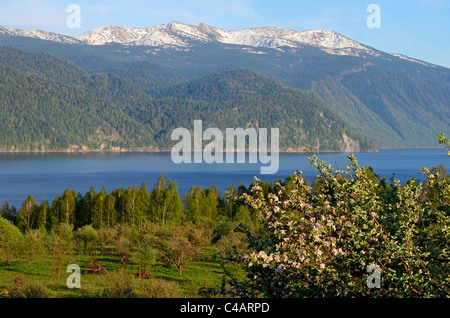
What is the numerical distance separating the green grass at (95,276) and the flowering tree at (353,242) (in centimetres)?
3422

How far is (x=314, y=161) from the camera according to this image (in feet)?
43.9

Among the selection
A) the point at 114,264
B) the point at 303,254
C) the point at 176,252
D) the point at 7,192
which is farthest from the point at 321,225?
the point at 7,192

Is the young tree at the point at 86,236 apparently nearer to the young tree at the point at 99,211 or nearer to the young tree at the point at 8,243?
the young tree at the point at 8,243

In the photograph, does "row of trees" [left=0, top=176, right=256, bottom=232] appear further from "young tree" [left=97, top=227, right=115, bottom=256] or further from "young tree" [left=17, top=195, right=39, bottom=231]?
"young tree" [left=97, top=227, right=115, bottom=256]

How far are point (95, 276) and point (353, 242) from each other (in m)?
50.8

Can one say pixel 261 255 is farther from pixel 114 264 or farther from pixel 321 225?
pixel 114 264

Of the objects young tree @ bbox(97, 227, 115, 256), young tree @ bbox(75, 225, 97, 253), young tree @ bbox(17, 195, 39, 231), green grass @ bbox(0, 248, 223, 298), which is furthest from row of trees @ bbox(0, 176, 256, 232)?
green grass @ bbox(0, 248, 223, 298)

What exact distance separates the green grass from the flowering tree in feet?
112

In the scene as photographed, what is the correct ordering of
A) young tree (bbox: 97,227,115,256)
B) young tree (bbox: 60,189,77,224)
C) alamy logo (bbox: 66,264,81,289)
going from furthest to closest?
young tree (bbox: 60,189,77,224) → young tree (bbox: 97,227,115,256) → alamy logo (bbox: 66,264,81,289)

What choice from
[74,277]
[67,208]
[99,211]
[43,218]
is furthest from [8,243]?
[99,211]

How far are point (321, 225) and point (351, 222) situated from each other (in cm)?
82

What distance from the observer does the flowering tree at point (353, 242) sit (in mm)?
11805

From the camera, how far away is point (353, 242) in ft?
40.1

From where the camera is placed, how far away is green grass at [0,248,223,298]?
169ft
